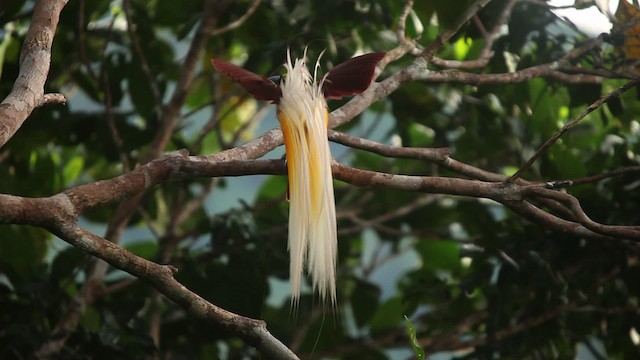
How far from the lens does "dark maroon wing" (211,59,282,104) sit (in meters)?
1.17

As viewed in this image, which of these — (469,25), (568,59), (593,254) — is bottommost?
(593,254)

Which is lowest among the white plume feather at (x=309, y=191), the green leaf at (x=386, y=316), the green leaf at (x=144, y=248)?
the white plume feather at (x=309, y=191)

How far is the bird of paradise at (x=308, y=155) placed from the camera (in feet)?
3.53

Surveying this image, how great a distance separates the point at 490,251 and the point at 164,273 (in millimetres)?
978

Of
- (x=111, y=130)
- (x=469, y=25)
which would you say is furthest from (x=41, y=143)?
(x=469, y=25)

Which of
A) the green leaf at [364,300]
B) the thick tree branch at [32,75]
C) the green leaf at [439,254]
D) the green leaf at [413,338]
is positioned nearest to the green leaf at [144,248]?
the green leaf at [364,300]

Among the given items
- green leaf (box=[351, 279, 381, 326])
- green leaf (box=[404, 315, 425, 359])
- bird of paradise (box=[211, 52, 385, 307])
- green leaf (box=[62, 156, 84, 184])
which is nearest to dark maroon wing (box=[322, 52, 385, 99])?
bird of paradise (box=[211, 52, 385, 307])

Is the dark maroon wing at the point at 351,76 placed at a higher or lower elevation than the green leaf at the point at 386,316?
lower

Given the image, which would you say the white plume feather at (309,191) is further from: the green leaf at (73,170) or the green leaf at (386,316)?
the green leaf at (73,170)

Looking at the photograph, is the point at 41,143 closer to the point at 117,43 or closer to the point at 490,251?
the point at 117,43

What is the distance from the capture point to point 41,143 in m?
2.12

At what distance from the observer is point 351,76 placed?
122cm

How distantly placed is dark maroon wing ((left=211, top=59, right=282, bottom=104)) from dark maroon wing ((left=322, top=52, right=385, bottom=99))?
0.08 metres

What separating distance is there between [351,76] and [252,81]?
0.14 m
